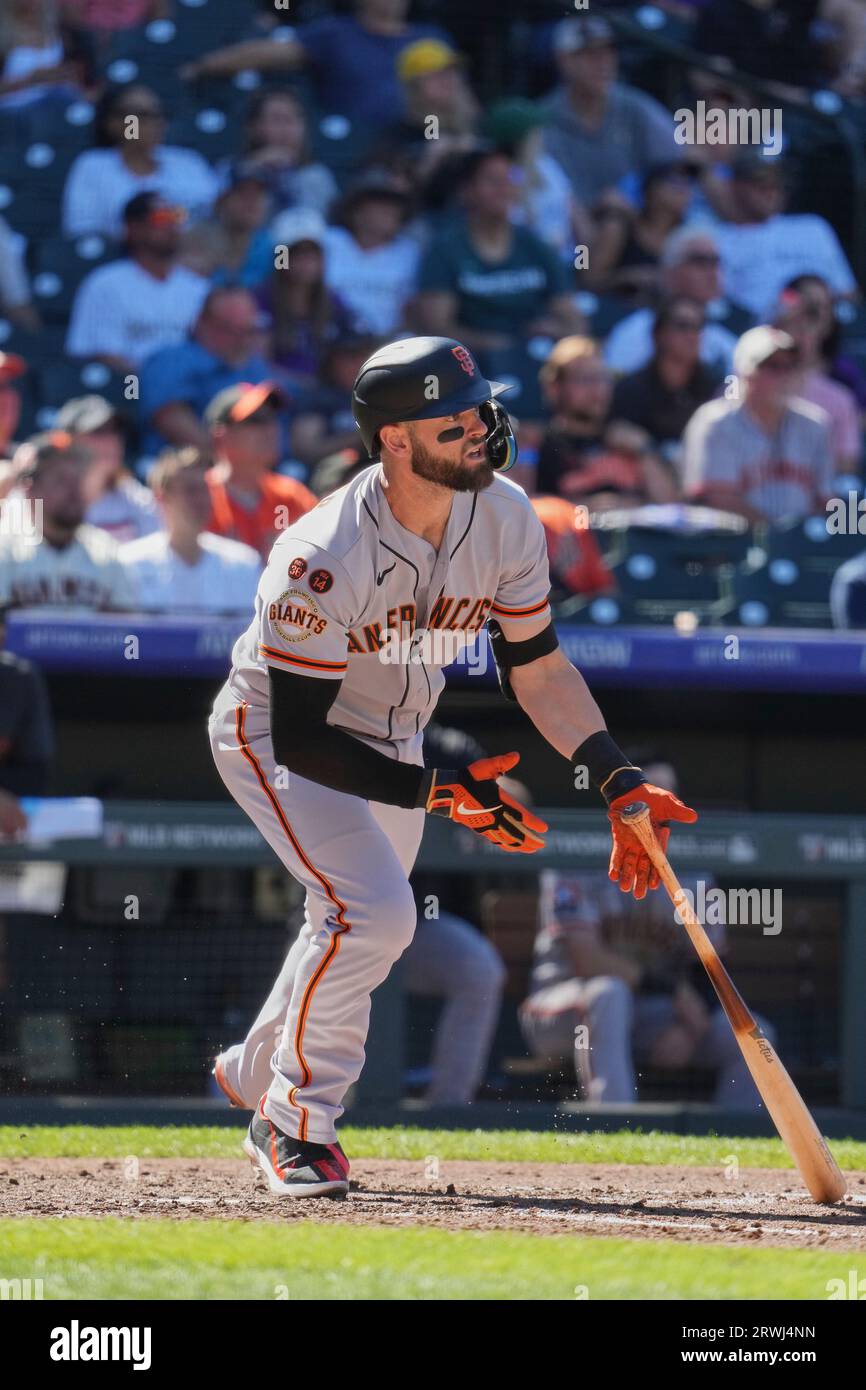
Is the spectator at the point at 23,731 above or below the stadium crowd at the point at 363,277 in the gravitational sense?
below

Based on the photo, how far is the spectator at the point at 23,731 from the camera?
265 inches

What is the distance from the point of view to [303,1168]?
13.1ft

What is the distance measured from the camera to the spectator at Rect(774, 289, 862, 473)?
9953 mm

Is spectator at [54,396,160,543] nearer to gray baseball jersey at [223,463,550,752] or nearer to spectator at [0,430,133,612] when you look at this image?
spectator at [0,430,133,612]

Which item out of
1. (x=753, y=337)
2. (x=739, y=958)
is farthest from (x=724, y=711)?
(x=753, y=337)

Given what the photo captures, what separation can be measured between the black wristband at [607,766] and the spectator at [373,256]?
6.01 metres

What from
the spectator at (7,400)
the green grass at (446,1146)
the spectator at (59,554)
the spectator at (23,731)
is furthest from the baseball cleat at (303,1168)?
the spectator at (7,400)

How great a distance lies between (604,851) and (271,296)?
4243mm

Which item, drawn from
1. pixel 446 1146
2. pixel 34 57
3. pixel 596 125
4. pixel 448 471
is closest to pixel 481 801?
pixel 448 471

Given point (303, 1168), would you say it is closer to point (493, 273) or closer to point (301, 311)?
point (301, 311)

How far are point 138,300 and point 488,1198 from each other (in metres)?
6.44

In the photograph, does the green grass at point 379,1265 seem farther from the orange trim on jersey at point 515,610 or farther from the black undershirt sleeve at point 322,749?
the orange trim on jersey at point 515,610

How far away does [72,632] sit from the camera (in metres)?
7.40

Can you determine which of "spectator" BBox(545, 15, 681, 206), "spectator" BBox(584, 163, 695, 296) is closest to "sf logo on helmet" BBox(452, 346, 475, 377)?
"spectator" BBox(584, 163, 695, 296)
